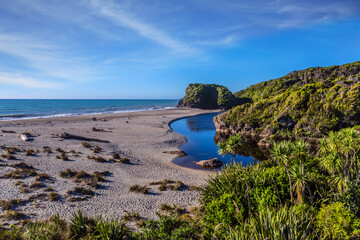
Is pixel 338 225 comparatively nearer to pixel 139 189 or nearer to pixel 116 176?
pixel 139 189

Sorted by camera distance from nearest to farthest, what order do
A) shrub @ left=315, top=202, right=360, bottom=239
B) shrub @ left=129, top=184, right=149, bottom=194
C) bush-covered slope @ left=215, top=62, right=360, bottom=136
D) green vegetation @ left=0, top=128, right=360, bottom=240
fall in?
shrub @ left=315, top=202, right=360, bottom=239 < green vegetation @ left=0, top=128, right=360, bottom=240 < shrub @ left=129, top=184, right=149, bottom=194 < bush-covered slope @ left=215, top=62, right=360, bottom=136

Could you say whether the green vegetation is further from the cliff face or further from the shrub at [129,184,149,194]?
the cliff face

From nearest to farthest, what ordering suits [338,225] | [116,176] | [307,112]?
1. [338,225]
2. [116,176]
3. [307,112]

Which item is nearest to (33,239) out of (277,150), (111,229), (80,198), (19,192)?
(111,229)

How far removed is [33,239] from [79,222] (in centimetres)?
212

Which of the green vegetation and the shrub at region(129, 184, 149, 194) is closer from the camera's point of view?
the green vegetation

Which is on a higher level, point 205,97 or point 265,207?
point 205,97

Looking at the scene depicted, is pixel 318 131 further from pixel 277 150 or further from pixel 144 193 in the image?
pixel 144 193

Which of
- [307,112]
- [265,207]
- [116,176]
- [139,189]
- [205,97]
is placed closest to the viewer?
[265,207]

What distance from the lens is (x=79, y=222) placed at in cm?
1048

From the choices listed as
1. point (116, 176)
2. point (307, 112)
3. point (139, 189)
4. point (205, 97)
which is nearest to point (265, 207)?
point (139, 189)

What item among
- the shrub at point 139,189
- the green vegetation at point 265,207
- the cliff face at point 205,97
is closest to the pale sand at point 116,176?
the shrub at point 139,189

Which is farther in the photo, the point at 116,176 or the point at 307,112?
the point at 307,112

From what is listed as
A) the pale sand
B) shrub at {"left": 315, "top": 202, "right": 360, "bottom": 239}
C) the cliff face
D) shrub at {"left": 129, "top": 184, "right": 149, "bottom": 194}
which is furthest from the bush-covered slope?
the cliff face
